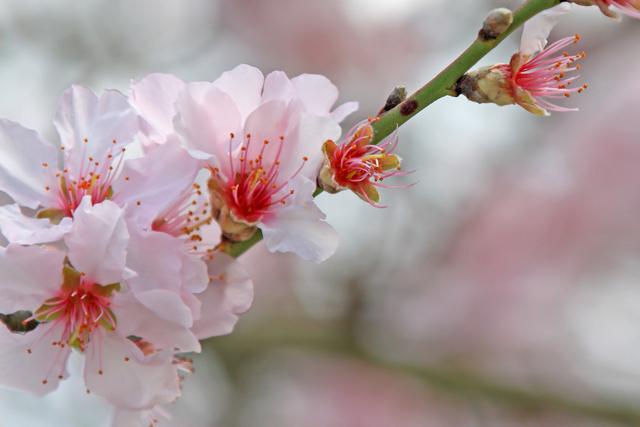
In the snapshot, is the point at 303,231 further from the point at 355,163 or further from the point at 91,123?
the point at 91,123

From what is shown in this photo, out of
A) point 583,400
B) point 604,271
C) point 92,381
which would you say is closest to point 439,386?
point 583,400

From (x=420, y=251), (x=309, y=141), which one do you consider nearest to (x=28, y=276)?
(x=309, y=141)

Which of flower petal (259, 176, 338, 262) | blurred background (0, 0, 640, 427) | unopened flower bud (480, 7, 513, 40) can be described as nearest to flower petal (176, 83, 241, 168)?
flower petal (259, 176, 338, 262)

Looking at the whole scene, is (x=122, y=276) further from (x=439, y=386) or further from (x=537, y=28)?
(x=439, y=386)

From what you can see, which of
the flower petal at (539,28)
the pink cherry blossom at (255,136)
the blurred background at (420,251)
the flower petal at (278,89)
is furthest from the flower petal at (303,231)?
the blurred background at (420,251)

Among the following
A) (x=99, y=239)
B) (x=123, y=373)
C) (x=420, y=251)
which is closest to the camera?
(x=99, y=239)

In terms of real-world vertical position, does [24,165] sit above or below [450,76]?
below

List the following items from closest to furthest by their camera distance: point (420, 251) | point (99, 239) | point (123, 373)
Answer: point (99, 239) < point (123, 373) < point (420, 251)

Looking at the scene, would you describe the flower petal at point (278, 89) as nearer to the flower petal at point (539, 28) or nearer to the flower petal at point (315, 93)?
the flower petal at point (315, 93)
